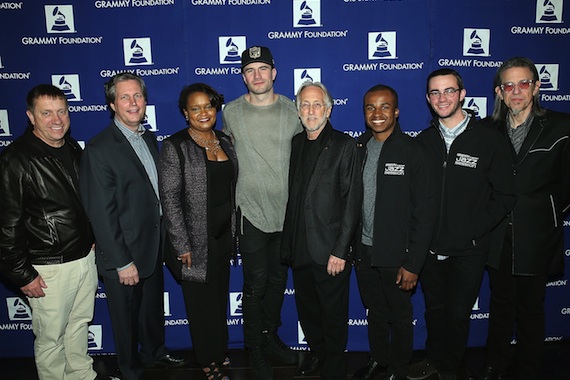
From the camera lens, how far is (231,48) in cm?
328

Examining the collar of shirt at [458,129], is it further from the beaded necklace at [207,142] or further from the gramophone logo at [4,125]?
the gramophone logo at [4,125]

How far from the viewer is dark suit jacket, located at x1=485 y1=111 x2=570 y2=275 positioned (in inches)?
100.0

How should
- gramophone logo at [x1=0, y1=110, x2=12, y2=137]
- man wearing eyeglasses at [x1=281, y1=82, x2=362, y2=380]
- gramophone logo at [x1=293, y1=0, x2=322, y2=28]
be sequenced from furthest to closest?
gramophone logo at [x1=0, y1=110, x2=12, y2=137]
gramophone logo at [x1=293, y1=0, x2=322, y2=28]
man wearing eyeglasses at [x1=281, y1=82, x2=362, y2=380]

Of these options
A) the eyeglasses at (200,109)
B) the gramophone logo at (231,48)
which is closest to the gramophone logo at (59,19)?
the gramophone logo at (231,48)

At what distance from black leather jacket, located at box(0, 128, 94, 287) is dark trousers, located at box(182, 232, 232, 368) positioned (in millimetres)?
792

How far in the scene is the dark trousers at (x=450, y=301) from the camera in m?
2.62

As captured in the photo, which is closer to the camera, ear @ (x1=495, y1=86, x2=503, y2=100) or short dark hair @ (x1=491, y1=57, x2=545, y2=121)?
short dark hair @ (x1=491, y1=57, x2=545, y2=121)

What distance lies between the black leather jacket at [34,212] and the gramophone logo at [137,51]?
112cm

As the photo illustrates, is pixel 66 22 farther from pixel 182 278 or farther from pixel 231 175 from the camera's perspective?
pixel 182 278

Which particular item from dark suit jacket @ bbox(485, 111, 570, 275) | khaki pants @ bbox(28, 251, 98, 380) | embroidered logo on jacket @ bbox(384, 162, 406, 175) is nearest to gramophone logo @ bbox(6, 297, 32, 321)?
khaki pants @ bbox(28, 251, 98, 380)

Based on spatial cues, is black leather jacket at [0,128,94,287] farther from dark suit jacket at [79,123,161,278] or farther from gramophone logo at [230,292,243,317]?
gramophone logo at [230,292,243,317]

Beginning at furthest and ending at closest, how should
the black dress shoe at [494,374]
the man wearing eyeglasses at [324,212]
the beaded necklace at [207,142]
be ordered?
1. the black dress shoe at [494,374]
2. the beaded necklace at [207,142]
3. the man wearing eyeglasses at [324,212]

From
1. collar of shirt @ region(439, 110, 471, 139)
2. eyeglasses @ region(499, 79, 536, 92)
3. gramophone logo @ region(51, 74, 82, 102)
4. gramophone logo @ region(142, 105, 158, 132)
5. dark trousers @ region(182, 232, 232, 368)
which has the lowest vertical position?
dark trousers @ region(182, 232, 232, 368)

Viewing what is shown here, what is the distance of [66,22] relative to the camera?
3234 millimetres
